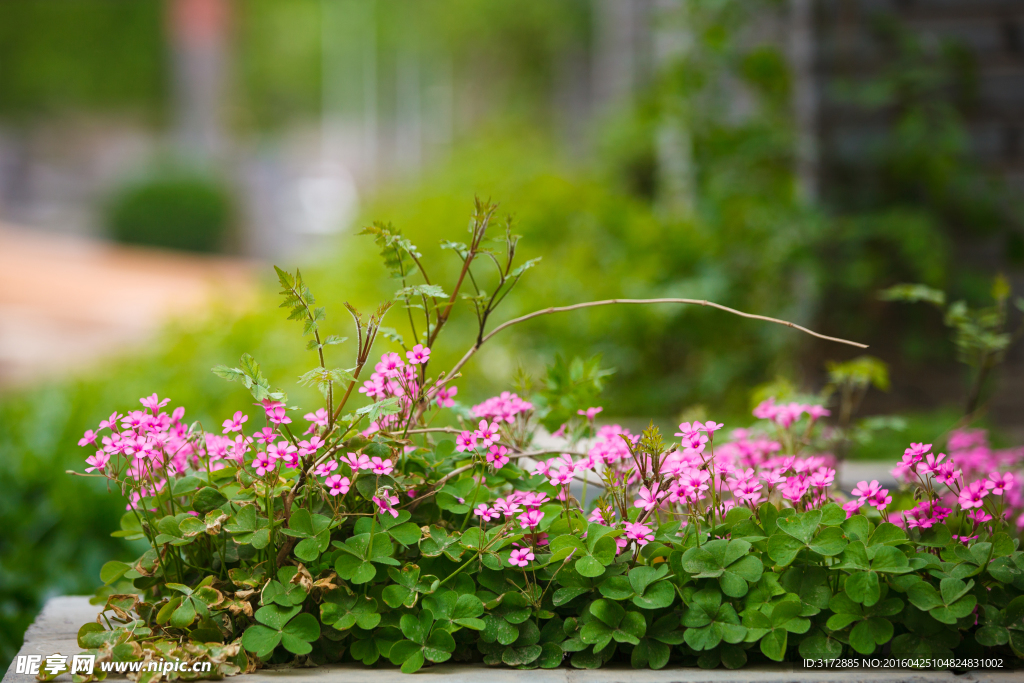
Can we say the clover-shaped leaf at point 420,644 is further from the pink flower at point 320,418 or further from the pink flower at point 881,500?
the pink flower at point 881,500

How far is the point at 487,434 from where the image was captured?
1362mm

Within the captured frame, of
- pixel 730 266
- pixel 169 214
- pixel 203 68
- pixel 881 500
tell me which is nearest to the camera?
pixel 881 500

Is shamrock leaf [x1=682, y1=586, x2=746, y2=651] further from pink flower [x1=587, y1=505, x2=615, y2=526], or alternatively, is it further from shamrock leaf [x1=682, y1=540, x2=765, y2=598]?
pink flower [x1=587, y1=505, x2=615, y2=526]

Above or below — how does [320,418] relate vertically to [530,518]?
above

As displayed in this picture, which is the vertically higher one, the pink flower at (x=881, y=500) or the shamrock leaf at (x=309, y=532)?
the pink flower at (x=881, y=500)

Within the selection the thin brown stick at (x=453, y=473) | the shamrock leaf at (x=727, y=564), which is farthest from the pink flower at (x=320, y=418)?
the shamrock leaf at (x=727, y=564)

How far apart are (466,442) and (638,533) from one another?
295mm

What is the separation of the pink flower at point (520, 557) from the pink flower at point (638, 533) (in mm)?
150

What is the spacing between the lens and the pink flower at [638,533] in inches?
51.1

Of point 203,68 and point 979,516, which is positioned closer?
point 979,516

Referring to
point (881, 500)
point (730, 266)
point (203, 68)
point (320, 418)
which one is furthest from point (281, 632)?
point (203, 68)

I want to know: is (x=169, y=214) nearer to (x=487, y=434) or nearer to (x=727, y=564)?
(x=487, y=434)

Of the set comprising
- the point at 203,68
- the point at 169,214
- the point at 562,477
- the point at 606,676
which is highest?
the point at 203,68

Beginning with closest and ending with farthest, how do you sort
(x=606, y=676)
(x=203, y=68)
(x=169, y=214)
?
(x=606, y=676) → (x=169, y=214) → (x=203, y=68)
